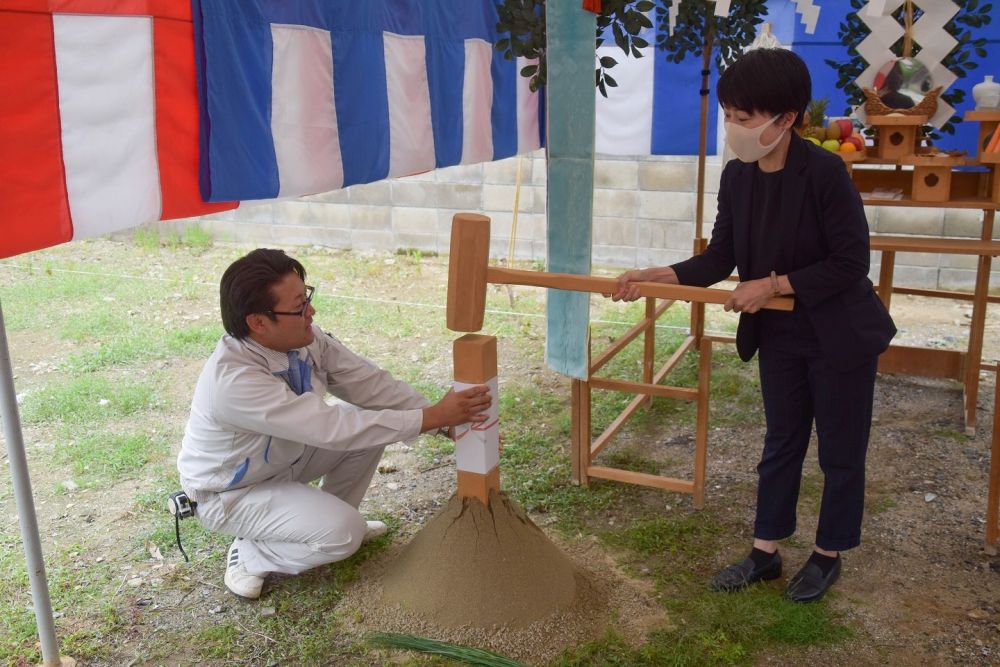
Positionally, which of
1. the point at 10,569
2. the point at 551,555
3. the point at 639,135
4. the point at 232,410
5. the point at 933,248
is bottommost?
the point at 10,569

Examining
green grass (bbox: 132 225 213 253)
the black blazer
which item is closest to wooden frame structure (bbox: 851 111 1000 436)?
the black blazer

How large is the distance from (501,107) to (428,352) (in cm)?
155

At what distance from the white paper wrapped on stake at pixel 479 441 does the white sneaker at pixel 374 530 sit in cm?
65

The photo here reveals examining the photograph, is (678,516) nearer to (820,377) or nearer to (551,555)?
(551,555)

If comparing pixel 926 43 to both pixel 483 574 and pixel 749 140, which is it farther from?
pixel 483 574

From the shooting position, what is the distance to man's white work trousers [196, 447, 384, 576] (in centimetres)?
253

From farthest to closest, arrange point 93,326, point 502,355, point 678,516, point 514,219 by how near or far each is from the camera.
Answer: point 514,219 < point 93,326 < point 502,355 < point 678,516

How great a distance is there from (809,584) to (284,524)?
1548mm

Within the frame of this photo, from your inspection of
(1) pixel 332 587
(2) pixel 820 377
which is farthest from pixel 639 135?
(1) pixel 332 587

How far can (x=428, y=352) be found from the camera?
5043mm

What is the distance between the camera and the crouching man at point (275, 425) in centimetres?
237

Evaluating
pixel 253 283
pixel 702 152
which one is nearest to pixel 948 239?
pixel 702 152

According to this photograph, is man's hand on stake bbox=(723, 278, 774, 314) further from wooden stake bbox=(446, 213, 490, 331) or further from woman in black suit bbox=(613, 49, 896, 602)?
wooden stake bbox=(446, 213, 490, 331)

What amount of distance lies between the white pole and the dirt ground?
20 cm
